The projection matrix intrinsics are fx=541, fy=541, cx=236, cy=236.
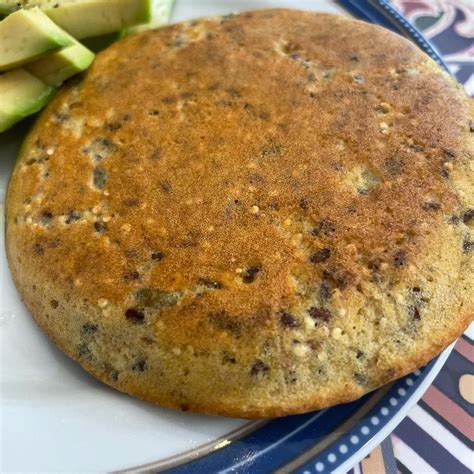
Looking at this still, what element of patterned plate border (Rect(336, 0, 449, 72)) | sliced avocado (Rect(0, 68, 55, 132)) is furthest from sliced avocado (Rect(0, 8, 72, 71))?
patterned plate border (Rect(336, 0, 449, 72))

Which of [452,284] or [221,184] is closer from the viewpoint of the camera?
[452,284]

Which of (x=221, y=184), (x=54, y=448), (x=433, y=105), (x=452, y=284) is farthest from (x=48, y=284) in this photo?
(x=433, y=105)

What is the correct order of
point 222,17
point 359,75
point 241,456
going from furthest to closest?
point 222,17, point 359,75, point 241,456

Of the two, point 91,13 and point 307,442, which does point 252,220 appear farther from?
point 91,13

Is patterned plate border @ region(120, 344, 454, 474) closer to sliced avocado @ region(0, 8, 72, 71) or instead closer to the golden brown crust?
the golden brown crust

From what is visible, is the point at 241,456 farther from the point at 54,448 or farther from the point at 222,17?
the point at 222,17

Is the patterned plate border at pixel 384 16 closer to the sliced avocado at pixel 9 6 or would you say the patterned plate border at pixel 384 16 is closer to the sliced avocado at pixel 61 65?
the sliced avocado at pixel 61 65

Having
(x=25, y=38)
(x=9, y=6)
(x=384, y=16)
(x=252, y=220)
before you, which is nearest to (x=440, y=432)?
(x=252, y=220)
